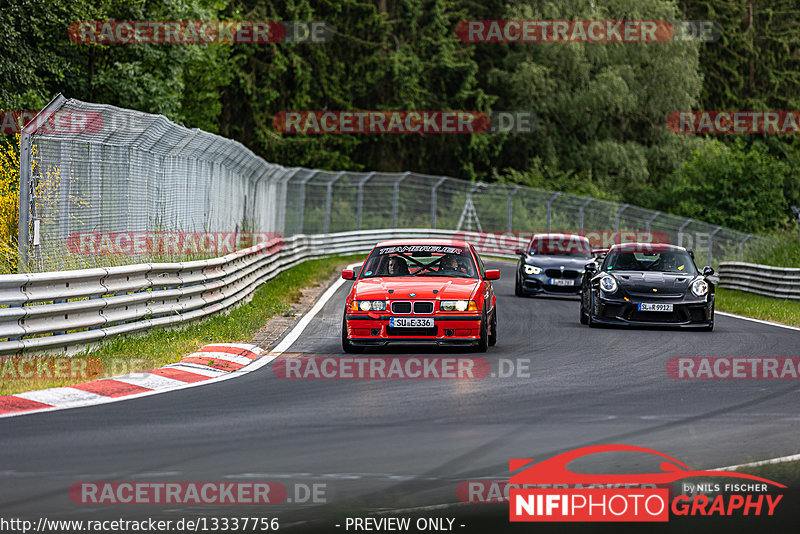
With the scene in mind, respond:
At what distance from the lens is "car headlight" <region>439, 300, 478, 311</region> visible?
44.0ft

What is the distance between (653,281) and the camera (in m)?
17.5

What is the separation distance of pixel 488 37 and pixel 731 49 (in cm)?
1749

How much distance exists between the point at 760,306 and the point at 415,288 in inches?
482

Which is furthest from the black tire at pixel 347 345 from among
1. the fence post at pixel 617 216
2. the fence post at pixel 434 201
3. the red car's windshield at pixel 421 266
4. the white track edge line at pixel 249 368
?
the fence post at pixel 617 216

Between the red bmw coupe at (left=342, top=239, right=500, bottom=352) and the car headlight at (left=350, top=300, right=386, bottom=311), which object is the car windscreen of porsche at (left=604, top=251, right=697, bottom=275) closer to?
the red bmw coupe at (left=342, top=239, right=500, bottom=352)

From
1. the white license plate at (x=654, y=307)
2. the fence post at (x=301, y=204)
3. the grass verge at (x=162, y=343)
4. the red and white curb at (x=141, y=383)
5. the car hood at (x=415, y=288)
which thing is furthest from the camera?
the fence post at (x=301, y=204)

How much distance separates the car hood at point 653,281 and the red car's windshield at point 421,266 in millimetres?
3389

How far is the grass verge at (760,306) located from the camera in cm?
2095

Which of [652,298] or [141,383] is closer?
[141,383]

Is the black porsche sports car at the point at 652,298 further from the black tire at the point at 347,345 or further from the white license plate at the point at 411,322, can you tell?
the black tire at the point at 347,345

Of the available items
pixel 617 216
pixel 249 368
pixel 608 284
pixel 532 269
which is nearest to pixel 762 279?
pixel 532 269

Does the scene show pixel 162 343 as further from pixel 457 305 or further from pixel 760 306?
pixel 760 306

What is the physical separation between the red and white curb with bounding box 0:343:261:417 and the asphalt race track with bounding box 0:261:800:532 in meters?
0.31

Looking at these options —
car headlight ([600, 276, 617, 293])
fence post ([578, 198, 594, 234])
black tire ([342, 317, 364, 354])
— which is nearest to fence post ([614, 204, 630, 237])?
fence post ([578, 198, 594, 234])
